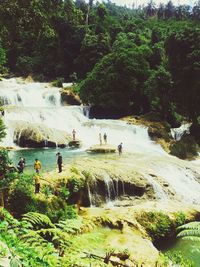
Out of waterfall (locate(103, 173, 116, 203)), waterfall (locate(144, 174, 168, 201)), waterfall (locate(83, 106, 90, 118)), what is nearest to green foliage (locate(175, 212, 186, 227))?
waterfall (locate(144, 174, 168, 201))

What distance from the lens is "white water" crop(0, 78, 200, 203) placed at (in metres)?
24.6

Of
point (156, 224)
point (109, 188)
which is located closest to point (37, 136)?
point (109, 188)

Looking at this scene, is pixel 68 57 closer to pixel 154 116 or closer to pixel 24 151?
pixel 154 116

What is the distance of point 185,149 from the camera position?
111 feet

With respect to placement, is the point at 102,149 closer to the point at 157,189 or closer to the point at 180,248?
the point at 157,189

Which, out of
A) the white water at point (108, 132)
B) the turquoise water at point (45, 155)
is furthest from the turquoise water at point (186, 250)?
the turquoise water at point (45, 155)

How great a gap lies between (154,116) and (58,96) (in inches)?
570

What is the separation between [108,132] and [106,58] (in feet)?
44.3

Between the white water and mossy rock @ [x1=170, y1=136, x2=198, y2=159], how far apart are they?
99cm

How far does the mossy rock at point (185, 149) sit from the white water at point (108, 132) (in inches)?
39.1

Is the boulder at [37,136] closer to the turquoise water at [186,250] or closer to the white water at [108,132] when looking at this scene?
the white water at [108,132]

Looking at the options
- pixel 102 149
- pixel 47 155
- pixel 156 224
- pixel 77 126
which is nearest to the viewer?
pixel 156 224

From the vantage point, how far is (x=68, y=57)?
69.8m

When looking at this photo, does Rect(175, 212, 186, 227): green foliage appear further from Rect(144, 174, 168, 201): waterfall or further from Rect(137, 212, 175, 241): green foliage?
Rect(144, 174, 168, 201): waterfall
